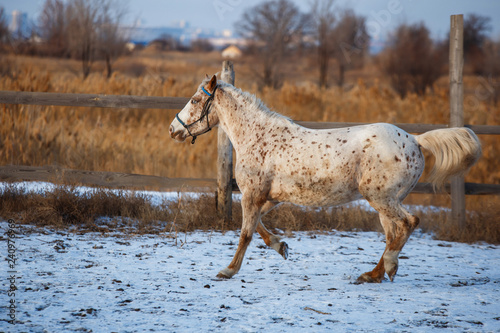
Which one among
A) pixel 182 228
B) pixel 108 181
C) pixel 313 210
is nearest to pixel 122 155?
pixel 108 181

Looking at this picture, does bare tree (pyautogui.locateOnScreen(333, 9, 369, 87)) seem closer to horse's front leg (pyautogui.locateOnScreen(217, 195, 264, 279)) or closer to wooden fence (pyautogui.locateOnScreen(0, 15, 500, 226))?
wooden fence (pyautogui.locateOnScreen(0, 15, 500, 226))

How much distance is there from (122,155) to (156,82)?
4.80m

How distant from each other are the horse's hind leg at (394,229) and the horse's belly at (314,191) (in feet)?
0.83

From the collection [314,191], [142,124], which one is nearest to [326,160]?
[314,191]

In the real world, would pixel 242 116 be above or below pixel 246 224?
above

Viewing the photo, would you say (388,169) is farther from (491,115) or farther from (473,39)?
(473,39)

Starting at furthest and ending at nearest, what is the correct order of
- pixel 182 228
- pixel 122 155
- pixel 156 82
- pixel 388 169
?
pixel 156 82, pixel 122 155, pixel 182 228, pixel 388 169

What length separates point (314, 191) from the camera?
14.3 ft

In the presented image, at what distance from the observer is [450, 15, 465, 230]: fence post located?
21.9 feet

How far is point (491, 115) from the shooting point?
11.3 metres

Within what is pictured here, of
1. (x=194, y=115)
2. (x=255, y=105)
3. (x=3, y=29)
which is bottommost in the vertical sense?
(x=194, y=115)

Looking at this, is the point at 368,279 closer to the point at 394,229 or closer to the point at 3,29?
the point at 394,229

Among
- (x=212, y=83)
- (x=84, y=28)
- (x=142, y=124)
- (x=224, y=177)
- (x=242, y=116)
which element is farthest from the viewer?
(x=84, y=28)

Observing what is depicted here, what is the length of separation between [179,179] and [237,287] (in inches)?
107
